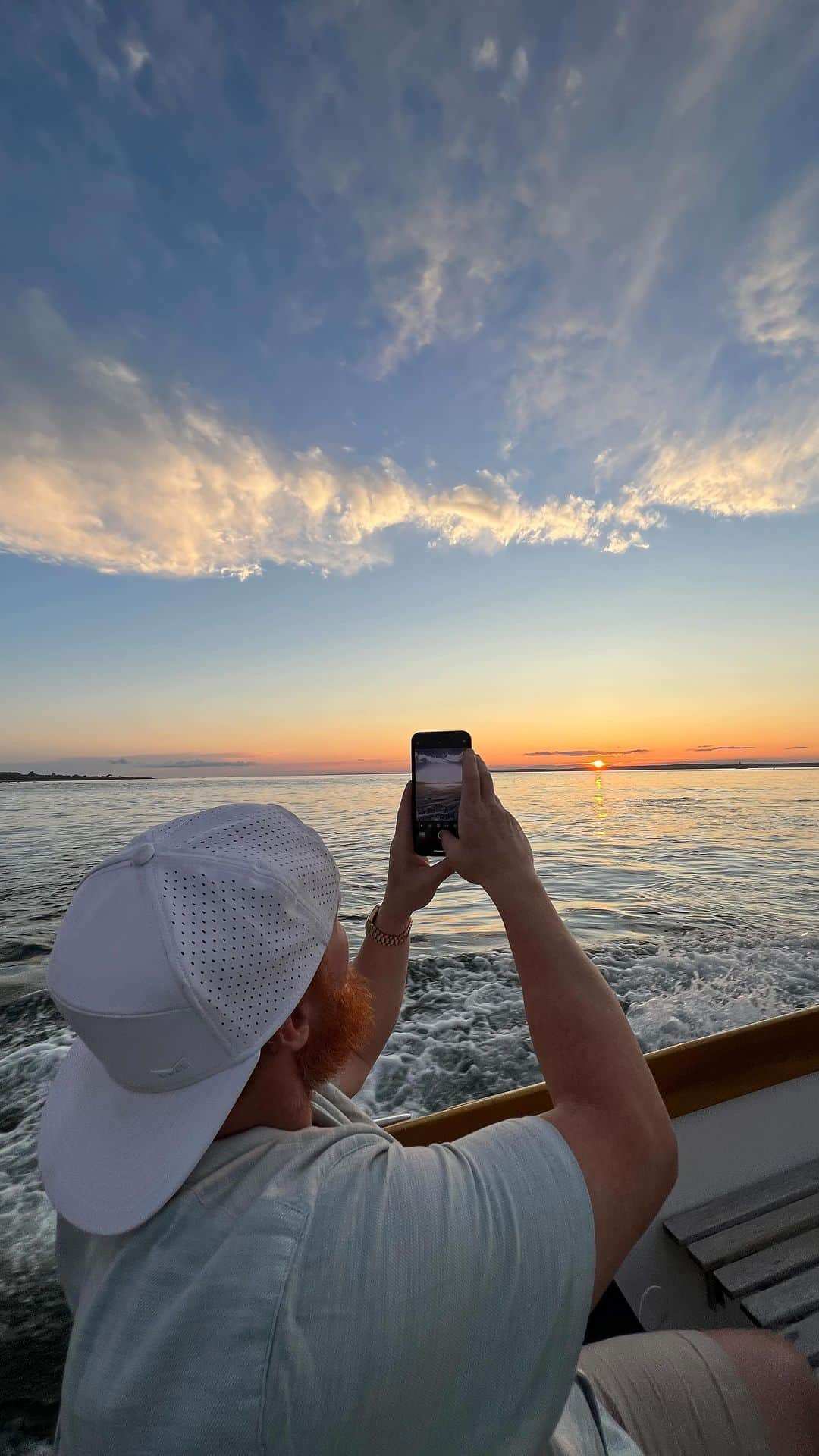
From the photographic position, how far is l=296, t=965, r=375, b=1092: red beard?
0.70m

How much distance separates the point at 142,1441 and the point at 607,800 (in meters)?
24.0

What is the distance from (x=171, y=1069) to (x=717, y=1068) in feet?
5.72

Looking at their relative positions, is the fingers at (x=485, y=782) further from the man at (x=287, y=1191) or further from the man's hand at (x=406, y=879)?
the man's hand at (x=406, y=879)

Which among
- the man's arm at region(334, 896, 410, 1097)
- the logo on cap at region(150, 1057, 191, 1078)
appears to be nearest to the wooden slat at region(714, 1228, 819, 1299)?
the man's arm at region(334, 896, 410, 1097)

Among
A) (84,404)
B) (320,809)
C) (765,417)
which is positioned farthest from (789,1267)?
(320,809)

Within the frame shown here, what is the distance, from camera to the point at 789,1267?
1.58m

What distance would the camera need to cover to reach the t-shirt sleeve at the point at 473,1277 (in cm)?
49

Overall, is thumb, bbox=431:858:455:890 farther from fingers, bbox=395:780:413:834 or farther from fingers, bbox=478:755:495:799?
fingers, bbox=478:755:495:799

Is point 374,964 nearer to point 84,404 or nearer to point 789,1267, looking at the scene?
point 789,1267

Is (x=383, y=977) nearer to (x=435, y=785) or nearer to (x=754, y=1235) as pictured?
(x=435, y=785)

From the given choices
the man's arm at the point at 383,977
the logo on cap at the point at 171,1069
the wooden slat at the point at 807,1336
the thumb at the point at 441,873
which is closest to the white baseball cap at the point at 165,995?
the logo on cap at the point at 171,1069

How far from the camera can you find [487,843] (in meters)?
0.83

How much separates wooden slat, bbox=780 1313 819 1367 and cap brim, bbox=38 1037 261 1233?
168cm

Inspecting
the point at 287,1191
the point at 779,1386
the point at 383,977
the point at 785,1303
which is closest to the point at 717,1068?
the point at 785,1303
